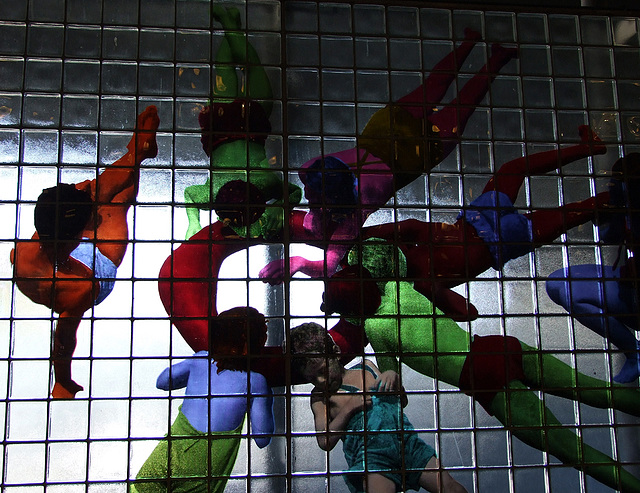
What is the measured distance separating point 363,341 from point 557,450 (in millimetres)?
1111

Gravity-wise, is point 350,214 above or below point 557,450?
above

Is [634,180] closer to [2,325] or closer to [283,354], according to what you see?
[283,354]

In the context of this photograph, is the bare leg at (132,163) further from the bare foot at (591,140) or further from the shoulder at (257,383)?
the bare foot at (591,140)

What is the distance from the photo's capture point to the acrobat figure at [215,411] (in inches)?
109

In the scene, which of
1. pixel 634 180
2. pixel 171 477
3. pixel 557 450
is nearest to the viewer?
pixel 171 477

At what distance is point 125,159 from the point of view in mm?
2930

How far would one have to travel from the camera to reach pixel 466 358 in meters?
2.99

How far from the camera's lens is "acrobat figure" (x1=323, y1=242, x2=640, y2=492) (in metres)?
2.95

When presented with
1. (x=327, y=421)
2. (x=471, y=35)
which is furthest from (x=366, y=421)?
(x=471, y=35)

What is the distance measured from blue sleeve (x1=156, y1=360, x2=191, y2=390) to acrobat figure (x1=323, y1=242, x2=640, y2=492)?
28.4 inches

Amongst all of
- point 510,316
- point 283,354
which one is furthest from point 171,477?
point 510,316

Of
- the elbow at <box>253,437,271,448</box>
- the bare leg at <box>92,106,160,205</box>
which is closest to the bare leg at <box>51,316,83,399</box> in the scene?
the bare leg at <box>92,106,160,205</box>

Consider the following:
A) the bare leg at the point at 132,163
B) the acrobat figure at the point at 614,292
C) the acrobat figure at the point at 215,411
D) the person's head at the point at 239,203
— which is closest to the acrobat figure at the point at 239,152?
the person's head at the point at 239,203

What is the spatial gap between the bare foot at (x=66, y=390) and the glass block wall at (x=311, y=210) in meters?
0.03
